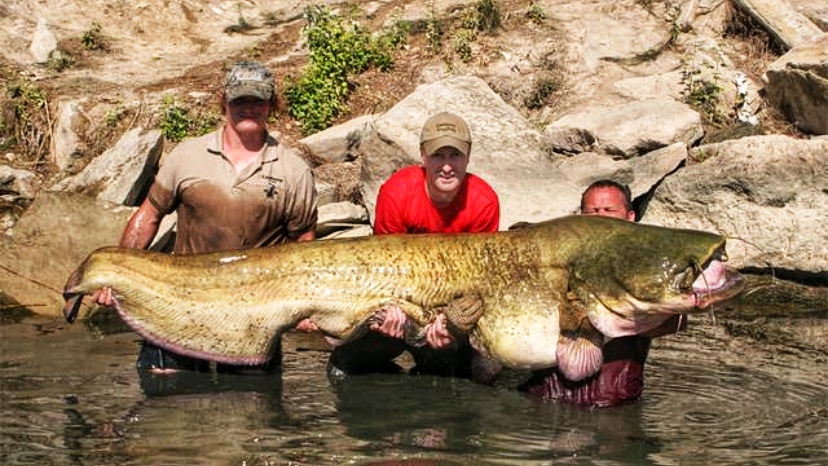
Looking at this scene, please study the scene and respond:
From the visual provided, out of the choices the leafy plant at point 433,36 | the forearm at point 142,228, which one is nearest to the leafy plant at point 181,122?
the leafy plant at point 433,36

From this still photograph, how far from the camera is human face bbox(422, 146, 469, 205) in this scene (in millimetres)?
6922

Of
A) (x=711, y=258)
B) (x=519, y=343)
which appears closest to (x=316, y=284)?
(x=519, y=343)

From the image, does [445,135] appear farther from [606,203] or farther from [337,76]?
[337,76]

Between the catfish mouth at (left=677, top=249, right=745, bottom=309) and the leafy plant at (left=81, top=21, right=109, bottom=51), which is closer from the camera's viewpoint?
the catfish mouth at (left=677, top=249, right=745, bottom=309)

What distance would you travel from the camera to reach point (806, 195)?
34.1 ft

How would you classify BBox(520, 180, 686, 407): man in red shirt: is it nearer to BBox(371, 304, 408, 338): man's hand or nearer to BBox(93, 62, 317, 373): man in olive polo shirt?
BBox(371, 304, 408, 338): man's hand

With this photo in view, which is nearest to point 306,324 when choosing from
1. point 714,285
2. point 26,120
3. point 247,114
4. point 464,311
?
point 464,311

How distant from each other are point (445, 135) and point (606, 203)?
1.03 metres

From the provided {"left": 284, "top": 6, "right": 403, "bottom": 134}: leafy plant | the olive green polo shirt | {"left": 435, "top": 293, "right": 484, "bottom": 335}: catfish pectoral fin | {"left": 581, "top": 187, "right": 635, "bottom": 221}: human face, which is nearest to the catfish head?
{"left": 435, "top": 293, "right": 484, "bottom": 335}: catfish pectoral fin

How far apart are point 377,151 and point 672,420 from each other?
4.98 metres

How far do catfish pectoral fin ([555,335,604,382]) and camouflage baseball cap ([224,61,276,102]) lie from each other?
2135mm

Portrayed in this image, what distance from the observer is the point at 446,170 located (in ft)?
22.8

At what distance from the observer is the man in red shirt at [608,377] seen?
6742mm

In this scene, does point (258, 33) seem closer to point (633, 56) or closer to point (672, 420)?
point (633, 56)
